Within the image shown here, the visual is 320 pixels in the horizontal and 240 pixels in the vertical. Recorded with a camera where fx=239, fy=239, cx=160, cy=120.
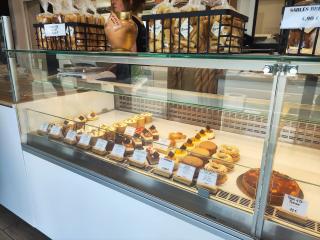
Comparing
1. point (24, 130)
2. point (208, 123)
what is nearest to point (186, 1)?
point (208, 123)

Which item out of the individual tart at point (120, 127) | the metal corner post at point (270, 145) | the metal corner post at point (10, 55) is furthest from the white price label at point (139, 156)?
the metal corner post at point (10, 55)

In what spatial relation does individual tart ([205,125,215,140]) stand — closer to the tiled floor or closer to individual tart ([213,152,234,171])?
individual tart ([213,152,234,171])

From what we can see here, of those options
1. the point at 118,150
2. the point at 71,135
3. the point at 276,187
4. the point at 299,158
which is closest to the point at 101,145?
the point at 118,150

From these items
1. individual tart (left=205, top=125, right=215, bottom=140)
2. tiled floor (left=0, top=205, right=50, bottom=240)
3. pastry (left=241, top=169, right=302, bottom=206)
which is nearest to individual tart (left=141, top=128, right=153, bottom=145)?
individual tart (left=205, top=125, right=215, bottom=140)

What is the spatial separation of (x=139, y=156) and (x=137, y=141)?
22 cm

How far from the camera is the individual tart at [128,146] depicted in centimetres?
120

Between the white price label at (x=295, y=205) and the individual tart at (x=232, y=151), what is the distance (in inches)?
14.5

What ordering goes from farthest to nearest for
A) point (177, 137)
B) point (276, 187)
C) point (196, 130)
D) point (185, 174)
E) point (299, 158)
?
point (196, 130) < point (177, 137) < point (299, 158) < point (185, 174) < point (276, 187)

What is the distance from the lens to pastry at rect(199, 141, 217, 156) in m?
1.22

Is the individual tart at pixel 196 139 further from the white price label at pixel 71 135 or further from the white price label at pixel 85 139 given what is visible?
the white price label at pixel 71 135

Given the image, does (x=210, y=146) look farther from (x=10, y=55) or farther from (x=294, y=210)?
(x=10, y=55)

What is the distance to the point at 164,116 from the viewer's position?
1.67 meters

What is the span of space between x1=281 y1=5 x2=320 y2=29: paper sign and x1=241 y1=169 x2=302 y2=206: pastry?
0.47 metres

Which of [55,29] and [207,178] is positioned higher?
[55,29]
